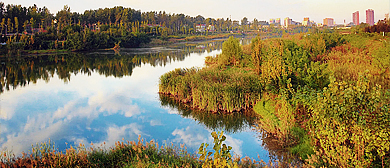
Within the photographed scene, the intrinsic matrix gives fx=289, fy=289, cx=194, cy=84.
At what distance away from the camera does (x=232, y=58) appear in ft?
65.5

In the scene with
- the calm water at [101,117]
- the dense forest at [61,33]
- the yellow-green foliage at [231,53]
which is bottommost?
the calm water at [101,117]

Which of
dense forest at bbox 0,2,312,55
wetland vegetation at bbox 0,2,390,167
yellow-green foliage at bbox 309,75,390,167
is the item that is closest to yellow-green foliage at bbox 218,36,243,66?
wetland vegetation at bbox 0,2,390,167

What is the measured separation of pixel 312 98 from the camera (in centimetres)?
706

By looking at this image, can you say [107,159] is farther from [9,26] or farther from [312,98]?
[9,26]

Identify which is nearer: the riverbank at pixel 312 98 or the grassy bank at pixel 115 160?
the riverbank at pixel 312 98

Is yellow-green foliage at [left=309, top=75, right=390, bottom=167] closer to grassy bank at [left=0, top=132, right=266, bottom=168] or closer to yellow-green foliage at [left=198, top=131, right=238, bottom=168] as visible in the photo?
grassy bank at [left=0, top=132, right=266, bottom=168]

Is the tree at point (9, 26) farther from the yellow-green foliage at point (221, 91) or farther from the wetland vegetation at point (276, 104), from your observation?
the yellow-green foliage at point (221, 91)

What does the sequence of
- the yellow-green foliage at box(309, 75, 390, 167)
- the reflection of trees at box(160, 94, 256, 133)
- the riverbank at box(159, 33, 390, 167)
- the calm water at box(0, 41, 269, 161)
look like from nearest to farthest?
1. the yellow-green foliage at box(309, 75, 390, 167)
2. the riverbank at box(159, 33, 390, 167)
3. the calm water at box(0, 41, 269, 161)
4. the reflection of trees at box(160, 94, 256, 133)

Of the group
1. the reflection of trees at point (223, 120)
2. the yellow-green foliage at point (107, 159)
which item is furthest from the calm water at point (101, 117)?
the yellow-green foliage at point (107, 159)

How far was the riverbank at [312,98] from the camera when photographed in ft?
15.5

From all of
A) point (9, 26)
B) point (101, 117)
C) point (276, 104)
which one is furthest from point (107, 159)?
point (9, 26)

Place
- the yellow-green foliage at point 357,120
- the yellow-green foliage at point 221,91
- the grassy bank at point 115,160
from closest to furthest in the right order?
1. the yellow-green foliage at point 357,120
2. the grassy bank at point 115,160
3. the yellow-green foliage at point 221,91

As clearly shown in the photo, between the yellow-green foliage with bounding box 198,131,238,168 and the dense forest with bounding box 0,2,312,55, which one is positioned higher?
the dense forest with bounding box 0,2,312,55

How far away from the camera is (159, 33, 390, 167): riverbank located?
4.73m
